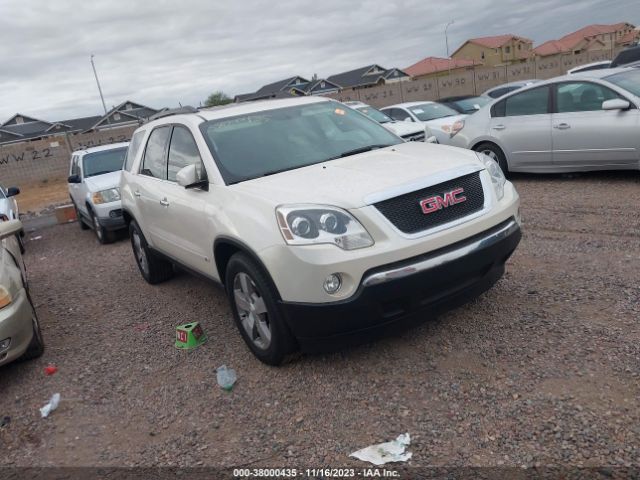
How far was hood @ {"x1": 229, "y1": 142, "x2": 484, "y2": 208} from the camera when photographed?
3.32 meters

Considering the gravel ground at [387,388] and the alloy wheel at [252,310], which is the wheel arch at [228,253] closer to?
the alloy wheel at [252,310]

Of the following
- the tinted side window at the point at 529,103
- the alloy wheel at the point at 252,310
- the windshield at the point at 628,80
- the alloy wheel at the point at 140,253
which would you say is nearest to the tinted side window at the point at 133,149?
the alloy wheel at the point at 140,253

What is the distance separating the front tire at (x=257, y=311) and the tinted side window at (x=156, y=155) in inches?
66.6

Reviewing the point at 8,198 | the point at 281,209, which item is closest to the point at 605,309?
the point at 281,209

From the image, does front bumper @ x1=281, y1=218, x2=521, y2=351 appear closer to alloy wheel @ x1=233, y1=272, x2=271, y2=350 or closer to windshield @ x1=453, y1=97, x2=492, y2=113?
alloy wheel @ x1=233, y1=272, x2=271, y2=350

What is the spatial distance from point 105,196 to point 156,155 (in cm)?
429

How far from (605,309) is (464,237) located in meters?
1.34

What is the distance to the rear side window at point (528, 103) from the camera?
8.05 m

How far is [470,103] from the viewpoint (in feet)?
50.1

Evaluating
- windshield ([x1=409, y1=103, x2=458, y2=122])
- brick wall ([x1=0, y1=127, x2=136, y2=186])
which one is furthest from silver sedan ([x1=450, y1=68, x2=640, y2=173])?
brick wall ([x1=0, y1=127, x2=136, y2=186])

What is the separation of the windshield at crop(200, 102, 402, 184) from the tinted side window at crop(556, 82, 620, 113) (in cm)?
415

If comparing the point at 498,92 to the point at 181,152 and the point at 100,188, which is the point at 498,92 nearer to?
the point at 100,188

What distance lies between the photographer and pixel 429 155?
3.93m

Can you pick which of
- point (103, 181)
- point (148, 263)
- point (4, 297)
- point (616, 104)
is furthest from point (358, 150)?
point (103, 181)
